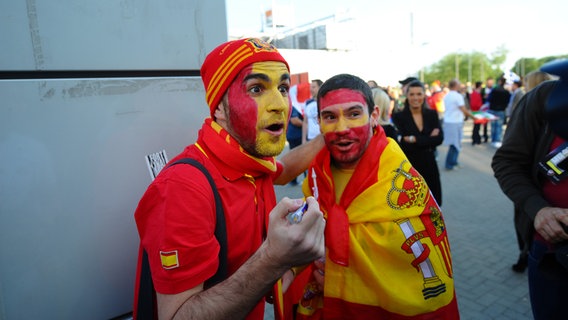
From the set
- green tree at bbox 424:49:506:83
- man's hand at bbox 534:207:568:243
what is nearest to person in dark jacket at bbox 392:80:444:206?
man's hand at bbox 534:207:568:243

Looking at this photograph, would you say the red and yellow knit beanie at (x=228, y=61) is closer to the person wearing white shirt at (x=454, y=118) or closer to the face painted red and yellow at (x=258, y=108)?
the face painted red and yellow at (x=258, y=108)

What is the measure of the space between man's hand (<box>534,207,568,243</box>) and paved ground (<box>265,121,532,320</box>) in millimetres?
2034

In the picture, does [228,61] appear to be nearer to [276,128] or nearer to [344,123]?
[276,128]

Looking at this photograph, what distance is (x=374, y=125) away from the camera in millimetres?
2176

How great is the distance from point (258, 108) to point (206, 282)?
689mm

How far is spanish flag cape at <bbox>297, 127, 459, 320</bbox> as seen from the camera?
5.83 feet

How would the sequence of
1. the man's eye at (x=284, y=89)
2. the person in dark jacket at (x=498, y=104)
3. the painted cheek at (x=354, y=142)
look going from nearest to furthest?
1. the man's eye at (x=284, y=89)
2. the painted cheek at (x=354, y=142)
3. the person in dark jacket at (x=498, y=104)

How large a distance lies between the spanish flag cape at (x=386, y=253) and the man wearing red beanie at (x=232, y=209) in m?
0.48

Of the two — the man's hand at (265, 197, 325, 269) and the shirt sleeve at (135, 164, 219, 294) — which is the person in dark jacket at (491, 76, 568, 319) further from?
the shirt sleeve at (135, 164, 219, 294)

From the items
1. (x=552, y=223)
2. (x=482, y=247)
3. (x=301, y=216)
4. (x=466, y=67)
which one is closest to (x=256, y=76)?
(x=301, y=216)

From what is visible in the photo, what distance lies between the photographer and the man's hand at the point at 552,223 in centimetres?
167

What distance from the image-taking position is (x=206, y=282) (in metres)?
1.31

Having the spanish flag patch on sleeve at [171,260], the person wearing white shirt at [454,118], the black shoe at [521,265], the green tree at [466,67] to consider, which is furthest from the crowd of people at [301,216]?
the green tree at [466,67]

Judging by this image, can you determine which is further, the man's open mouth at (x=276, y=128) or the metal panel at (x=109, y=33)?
the man's open mouth at (x=276, y=128)
